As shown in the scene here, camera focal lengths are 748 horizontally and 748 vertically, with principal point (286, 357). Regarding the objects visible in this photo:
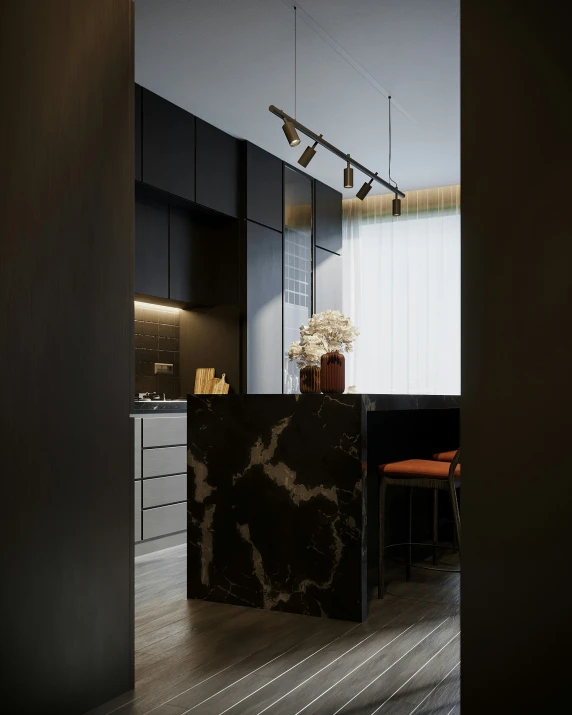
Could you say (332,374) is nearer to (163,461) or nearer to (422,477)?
(422,477)

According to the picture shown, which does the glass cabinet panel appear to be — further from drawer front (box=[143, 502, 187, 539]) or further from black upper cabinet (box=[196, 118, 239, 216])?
drawer front (box=[143, 502, 187, 539])

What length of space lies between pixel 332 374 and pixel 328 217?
4.06m

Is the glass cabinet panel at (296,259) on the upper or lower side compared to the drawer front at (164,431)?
upper

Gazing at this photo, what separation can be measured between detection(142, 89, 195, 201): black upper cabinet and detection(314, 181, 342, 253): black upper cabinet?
73.5 inches

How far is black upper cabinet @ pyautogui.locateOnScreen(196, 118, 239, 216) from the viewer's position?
5.24 metres

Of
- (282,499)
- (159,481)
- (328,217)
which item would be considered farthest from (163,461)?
(328,217)

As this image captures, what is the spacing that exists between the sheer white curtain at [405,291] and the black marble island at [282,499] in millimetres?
3653

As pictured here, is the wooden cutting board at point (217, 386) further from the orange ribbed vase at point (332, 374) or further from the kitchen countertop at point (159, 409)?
the orange ribbed vase at point (332, 374)

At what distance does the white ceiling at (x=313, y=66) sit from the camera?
12.5ft
